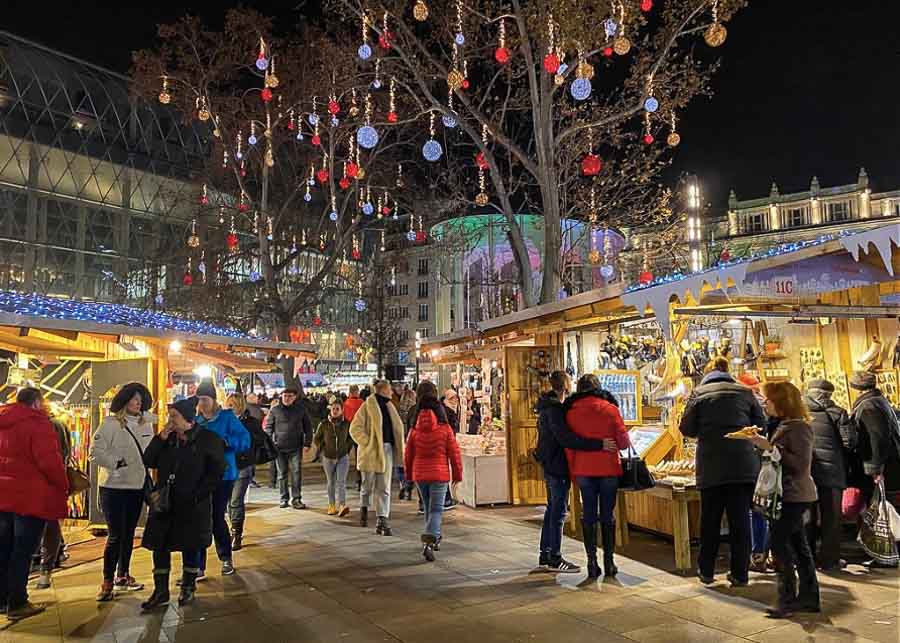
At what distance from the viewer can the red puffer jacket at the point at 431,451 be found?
6.80 metres

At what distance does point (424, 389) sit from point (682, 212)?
11.3 m

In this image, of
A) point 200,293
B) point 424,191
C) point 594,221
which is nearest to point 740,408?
point 594,221

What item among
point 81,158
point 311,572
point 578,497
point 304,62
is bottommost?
point 311,572

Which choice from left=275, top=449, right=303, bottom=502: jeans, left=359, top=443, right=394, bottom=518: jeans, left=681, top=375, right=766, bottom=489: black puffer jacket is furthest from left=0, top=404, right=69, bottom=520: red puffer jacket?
left=275, top=449, right=303, bottom=502: jeans

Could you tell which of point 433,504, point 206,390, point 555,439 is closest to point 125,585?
point 206,390

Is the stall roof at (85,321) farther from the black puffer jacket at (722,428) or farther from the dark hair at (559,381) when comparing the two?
the black puffer jacket at (722,428)

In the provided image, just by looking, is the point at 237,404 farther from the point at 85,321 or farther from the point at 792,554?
the point at 792,554

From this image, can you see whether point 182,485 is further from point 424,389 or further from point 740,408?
point 740,408

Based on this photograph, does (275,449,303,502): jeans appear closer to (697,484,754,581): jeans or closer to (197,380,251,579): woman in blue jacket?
(197,380,251,579): woman in blue jacket

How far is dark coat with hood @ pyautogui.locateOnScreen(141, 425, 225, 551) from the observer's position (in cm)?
512

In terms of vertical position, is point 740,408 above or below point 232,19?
below

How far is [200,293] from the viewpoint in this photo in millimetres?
19609

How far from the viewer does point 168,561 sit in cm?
527

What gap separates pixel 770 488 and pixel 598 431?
4.53 feet
